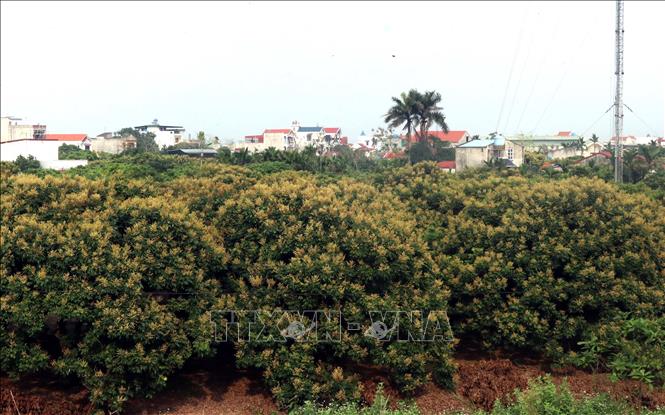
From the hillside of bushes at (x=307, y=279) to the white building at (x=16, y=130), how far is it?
51.7 m

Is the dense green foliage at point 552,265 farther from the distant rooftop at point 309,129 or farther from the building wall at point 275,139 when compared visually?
the distant rooftop at point 309,129

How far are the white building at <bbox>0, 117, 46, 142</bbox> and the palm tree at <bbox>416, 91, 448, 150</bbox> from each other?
1426 inches

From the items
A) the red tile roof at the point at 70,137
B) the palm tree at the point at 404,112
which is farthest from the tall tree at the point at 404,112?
the red tile roof at the point at 70,137

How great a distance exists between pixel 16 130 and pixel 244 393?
185ft

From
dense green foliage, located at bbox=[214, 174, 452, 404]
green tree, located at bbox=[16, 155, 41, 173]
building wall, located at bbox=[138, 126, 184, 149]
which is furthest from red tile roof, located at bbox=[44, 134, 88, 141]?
dense green foliage, located at bbox=[214, 174, 452, 404]

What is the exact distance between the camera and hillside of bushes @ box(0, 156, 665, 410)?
8.69m

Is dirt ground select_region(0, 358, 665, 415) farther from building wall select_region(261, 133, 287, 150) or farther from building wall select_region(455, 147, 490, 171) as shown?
building wall select_region(261, 133, 287, 150)

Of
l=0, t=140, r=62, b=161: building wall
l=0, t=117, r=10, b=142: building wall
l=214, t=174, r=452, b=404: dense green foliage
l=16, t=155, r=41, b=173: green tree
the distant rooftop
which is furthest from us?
the distant rooftop

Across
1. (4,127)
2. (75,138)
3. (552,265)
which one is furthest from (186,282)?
(75,138)

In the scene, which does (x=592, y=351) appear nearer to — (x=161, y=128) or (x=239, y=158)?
(x=239, y=158)

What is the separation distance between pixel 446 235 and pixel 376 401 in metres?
4.84

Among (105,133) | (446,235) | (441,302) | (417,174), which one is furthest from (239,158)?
(105,133)

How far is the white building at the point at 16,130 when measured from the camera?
57.3 meters

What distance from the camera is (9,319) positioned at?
8.63 m
